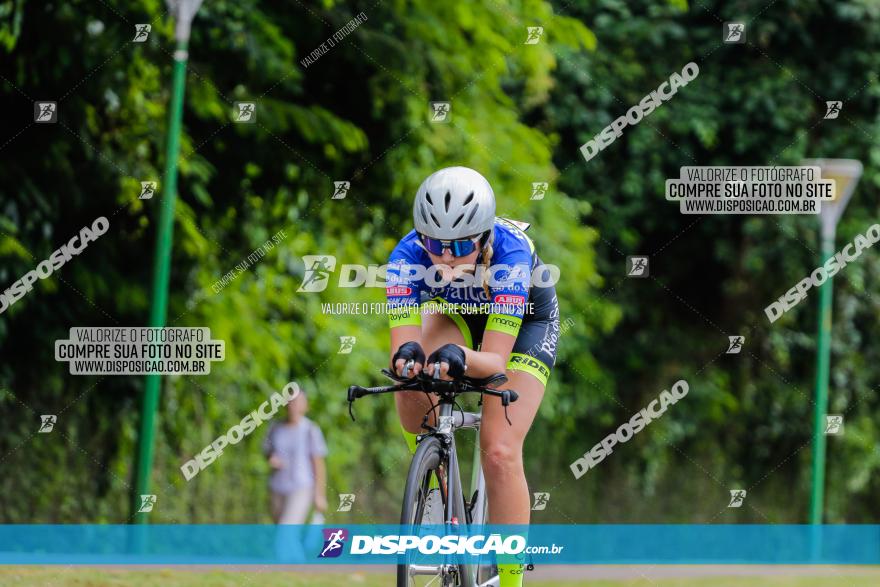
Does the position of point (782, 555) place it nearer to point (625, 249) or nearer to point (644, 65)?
point (625, 249)

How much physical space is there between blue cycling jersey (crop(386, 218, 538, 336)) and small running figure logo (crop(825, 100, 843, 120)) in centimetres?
1026

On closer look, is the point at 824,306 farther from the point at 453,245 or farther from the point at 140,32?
the point at 453,245

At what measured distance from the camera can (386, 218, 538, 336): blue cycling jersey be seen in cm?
507

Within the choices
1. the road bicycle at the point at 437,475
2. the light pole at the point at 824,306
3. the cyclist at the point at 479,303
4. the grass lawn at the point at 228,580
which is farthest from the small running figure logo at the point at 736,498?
the road bicycle at the point at 437,475

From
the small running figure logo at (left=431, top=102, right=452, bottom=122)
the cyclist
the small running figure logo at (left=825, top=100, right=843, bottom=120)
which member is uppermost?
the small running figure logo at (left=825, top=100, right=843, bottom=120)

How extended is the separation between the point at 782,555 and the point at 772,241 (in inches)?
150

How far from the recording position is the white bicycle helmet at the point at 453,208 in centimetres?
494

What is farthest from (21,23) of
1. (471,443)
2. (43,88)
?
(471,443)

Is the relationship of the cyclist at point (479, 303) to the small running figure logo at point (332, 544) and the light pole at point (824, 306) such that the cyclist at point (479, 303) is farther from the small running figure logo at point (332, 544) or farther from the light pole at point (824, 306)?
the light pole at point (824, 306)

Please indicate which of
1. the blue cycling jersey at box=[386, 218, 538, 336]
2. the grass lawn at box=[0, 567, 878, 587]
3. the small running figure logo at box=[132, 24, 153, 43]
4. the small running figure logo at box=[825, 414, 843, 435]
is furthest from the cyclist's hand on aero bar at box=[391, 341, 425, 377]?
the small running figure logo at box=[825, 414, 843, 435]

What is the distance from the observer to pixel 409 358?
459 centimetres

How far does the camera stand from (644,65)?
1509 centimetres

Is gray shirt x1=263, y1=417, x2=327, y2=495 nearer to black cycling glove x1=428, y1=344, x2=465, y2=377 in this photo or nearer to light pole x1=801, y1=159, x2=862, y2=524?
light pole x1=801, y1=159, x2=862, y2=524

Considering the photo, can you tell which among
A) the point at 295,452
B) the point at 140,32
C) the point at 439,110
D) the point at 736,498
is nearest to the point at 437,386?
the point at 295,452
